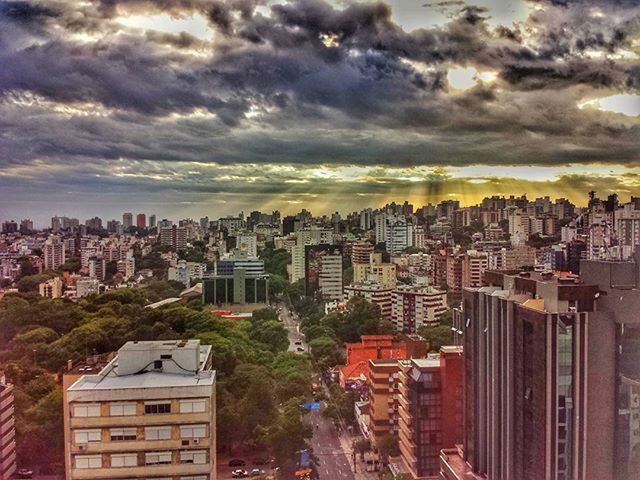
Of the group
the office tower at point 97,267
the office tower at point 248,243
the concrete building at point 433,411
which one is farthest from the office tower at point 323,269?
the concrete building at point 433,411

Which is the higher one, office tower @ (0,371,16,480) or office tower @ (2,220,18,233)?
office tower @ (2,220,18,233)

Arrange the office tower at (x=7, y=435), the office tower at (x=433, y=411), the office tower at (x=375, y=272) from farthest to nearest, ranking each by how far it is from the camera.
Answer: the office tower at (x=375, y=272) → the office tower at (x=433, y=411) → the office tower at (x=7, y=435)

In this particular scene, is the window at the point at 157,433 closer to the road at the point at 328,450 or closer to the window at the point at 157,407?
the window at the point at 157,407

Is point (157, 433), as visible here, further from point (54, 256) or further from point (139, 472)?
point (54, 256)

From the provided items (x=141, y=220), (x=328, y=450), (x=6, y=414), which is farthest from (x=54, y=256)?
(x=328, y=450)

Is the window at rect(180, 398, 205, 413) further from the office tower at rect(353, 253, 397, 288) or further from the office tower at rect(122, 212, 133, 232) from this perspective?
the office tower at rect(353, 253, 397, 288)

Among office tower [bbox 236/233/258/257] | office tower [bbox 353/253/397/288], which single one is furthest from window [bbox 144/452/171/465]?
office tower [bbox 353/253/397/288]

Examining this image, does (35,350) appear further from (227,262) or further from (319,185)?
(227,262)
